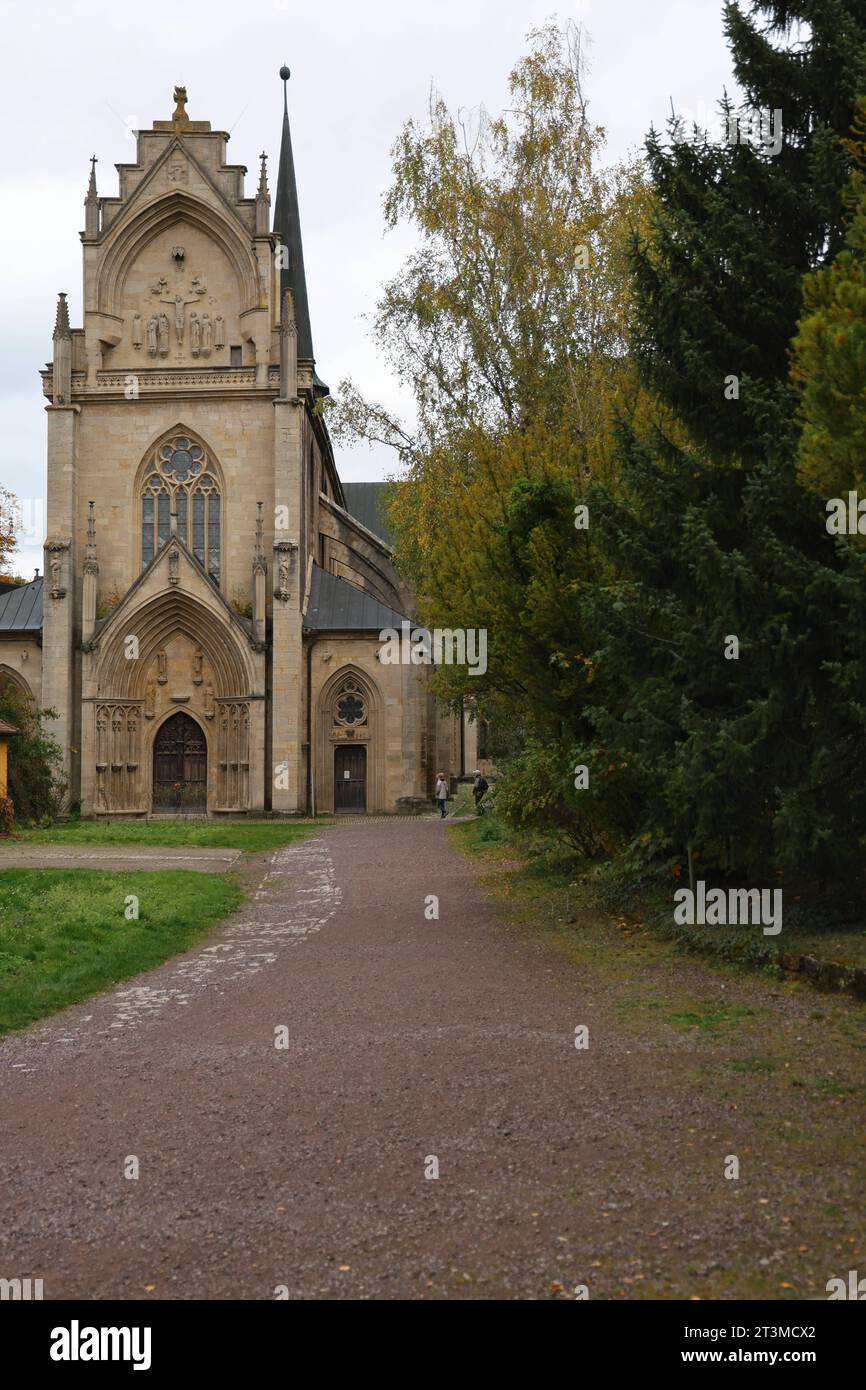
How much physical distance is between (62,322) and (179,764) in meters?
13.4

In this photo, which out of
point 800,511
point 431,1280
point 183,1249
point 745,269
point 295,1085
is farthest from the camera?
point 745,269

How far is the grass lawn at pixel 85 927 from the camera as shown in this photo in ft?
32.6

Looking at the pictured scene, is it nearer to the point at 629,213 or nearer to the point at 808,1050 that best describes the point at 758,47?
the point at 808,1050

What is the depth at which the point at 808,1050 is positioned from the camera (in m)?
7.18

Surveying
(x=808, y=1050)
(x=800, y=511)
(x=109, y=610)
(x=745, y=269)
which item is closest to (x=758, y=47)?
(x=745, y=269)

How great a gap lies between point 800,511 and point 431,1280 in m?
7.60

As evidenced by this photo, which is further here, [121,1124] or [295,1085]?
[295,1085]

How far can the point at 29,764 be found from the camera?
30812mm

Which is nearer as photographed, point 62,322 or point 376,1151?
point 376,1151

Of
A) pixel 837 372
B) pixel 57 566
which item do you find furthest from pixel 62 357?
pixel 837 372

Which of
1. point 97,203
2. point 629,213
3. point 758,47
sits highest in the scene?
point 97,203

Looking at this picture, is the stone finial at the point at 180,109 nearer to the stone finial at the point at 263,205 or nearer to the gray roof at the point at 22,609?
the stone finial at the point at 263,205

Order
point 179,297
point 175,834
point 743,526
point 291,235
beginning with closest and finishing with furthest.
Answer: point 743,526, point 175,834, point 179,297, point 291,235

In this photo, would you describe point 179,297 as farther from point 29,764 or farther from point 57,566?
point 29,764
